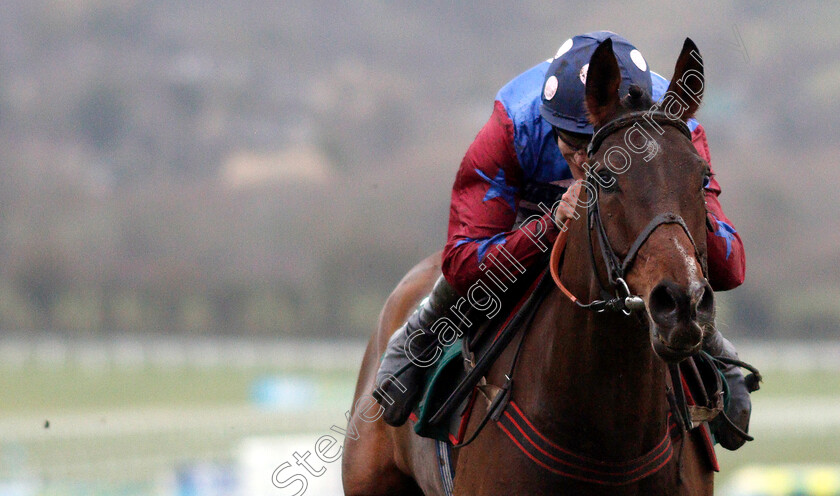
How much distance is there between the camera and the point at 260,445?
1018 cm

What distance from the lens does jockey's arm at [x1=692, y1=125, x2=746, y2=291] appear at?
9.99 ft

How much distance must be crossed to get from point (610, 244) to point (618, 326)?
0.34m

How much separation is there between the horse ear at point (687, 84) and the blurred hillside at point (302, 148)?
2103 cm

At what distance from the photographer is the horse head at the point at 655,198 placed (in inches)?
90.5

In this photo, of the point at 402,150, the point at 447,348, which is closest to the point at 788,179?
the point at 402,150

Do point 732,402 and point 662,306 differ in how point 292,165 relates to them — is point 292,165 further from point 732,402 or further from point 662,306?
Answer: point 662,306

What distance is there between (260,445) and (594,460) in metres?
7.66

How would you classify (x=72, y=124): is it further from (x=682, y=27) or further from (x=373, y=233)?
(x=682, y=27)

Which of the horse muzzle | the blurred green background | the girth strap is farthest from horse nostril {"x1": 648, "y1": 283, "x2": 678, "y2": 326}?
the blurred green background

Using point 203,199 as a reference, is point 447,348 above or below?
above

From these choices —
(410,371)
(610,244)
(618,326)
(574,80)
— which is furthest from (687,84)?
(410,371)

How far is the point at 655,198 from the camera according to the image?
2.43m

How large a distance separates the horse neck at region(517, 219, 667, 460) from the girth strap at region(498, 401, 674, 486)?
0.03 meters

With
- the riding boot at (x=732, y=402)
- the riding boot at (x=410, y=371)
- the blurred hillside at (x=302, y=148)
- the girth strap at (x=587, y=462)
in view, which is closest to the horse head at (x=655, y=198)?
the girth strap at (x=587, y=462)
